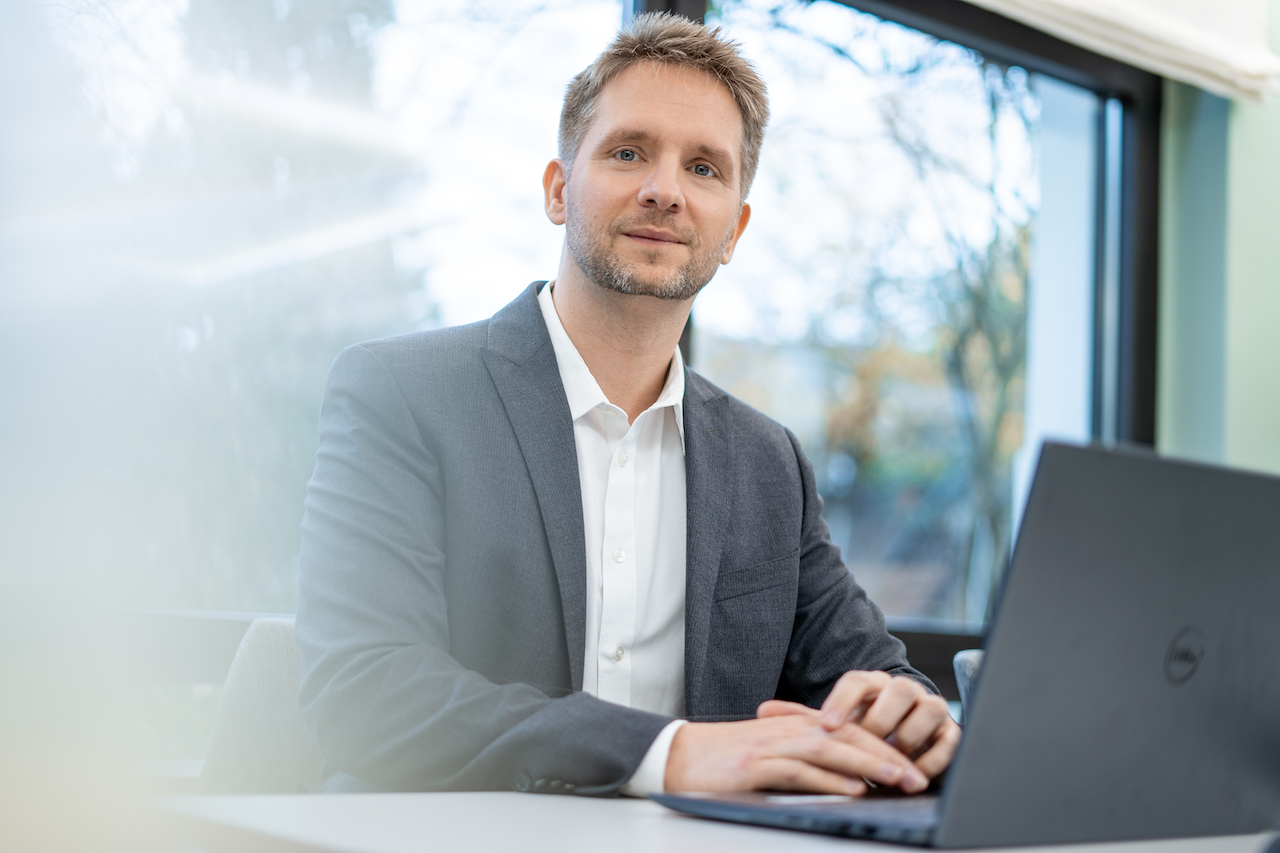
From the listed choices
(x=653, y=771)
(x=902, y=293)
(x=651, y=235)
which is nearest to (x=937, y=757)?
(x=653, y=771)

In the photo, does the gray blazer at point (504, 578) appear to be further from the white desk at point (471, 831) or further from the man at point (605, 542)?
the white desk at point (471, 831)

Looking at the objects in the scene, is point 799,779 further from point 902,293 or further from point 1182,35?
point 1182,35

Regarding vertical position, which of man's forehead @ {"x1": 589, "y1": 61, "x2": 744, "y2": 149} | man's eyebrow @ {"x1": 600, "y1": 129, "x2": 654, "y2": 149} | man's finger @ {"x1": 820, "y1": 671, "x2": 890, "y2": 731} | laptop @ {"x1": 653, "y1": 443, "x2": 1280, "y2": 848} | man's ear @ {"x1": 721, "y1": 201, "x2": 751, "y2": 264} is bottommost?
man's finger @ {"x1": 820, "y1": 671, "x2": 890, "y2": 731}

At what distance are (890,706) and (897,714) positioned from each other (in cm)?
1

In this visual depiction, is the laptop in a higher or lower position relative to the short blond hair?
lower

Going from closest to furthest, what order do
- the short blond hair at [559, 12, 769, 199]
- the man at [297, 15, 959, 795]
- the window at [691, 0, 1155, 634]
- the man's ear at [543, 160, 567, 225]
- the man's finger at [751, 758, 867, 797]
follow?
the man's finger at [751, 758, 867, 797]
the man at [297, 15, 959, 795]
the short blond hair at [559, 12, 769, 199]
the man's ear at [543, 160, 567, 225]
the window at [691, 0, 1155, 634]

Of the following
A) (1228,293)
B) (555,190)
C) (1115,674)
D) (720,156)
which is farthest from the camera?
(1228,293)

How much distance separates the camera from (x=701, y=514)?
1.46m

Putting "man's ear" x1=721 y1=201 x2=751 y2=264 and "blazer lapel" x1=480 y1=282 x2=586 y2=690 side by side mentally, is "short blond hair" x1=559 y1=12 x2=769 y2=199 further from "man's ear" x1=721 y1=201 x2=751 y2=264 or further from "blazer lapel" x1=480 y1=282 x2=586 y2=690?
"blazer lapel" x1=480 y1=282 x2=586 y2=690

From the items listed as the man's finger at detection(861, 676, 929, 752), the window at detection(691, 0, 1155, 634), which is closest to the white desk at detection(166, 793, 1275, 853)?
the man's finger at detection(861, 676, 929, 752)

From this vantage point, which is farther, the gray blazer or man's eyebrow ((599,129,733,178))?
man's eyebrow ((599,129,733,178))

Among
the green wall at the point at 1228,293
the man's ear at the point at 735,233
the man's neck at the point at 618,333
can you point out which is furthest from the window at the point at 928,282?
the man's neck at the point at 618,333

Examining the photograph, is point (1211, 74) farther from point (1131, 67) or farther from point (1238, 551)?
point (1238, 551)

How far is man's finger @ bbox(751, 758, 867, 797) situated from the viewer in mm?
838
